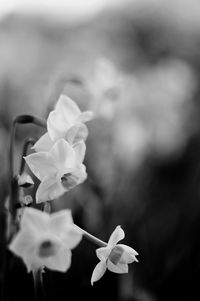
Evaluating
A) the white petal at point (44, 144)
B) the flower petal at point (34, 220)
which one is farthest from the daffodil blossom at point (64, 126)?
the flower petal at point (34, 220)

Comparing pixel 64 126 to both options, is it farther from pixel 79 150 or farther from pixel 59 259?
pixel 59 259

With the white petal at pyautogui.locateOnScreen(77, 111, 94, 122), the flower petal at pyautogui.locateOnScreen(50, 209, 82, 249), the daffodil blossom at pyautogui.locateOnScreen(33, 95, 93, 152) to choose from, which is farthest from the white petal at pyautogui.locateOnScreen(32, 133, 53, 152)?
the flower petal at pyautogui.locateOnScreen(50, 209, 82, 249)

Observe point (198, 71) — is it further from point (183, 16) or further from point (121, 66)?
point (183, 16)

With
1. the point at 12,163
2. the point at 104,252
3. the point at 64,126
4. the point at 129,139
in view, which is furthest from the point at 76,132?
the point at 129,139

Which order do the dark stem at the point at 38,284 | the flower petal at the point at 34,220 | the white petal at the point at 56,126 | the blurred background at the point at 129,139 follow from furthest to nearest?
the blurred background at the point at 129,139 < the white petal at the point at 56,126 < the dark stem at the point at 38,284 < the flower petal at the point at 34,220

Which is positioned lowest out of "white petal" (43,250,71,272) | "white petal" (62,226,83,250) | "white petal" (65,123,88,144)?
"white petal" (43,250,71,272)

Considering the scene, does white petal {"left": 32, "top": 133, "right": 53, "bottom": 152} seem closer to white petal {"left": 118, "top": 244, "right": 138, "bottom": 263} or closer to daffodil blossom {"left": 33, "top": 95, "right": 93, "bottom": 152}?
daffodil blossom {"left": 33, "top": 95, "right": 93, "bottom": 152}

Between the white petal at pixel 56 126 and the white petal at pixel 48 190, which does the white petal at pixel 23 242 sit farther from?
the white petal at pixel 56 126
